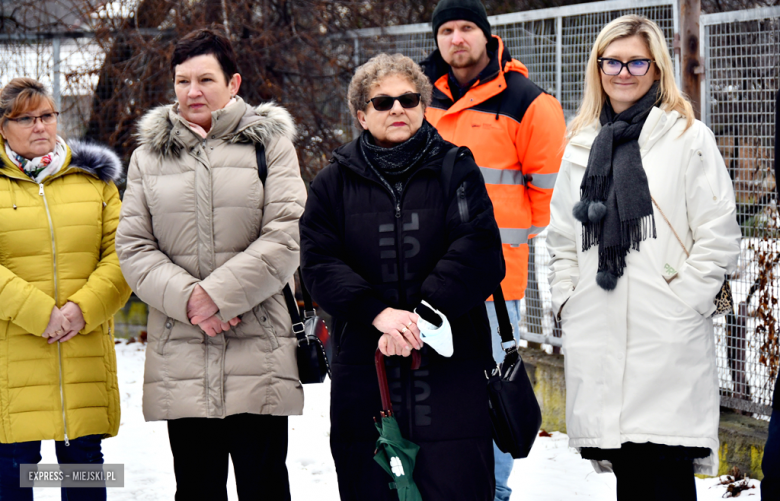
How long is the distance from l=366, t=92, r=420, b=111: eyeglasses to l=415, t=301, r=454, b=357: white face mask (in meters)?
0.68

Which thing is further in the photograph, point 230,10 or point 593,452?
point 230,10

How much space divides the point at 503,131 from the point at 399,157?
103cm

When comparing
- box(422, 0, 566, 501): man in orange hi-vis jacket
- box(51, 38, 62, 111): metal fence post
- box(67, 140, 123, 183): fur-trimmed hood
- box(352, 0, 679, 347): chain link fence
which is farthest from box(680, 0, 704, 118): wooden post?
box(51, 38, 62, 111): metal fence post

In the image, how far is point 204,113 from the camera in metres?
3.46

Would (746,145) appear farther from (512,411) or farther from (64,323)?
(64,323)

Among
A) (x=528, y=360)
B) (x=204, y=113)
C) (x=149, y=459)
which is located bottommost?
(x=149, y=459)

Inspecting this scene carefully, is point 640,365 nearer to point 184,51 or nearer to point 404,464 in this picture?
point 404,464

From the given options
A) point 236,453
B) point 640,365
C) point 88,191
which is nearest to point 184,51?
point 88,191

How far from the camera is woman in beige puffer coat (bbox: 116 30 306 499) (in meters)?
3.28

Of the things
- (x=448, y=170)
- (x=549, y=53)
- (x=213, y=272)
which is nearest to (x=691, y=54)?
(x=549, y=53)

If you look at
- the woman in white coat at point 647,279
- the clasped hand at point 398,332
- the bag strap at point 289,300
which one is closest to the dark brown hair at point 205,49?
the bag strap at point 289,300

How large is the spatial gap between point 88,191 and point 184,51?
2.54ft

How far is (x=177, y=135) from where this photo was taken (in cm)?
339

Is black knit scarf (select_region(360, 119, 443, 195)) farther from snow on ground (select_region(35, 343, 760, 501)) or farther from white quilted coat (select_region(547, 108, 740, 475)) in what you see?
snow on ground (select_region(35, 343, 760, 501))
